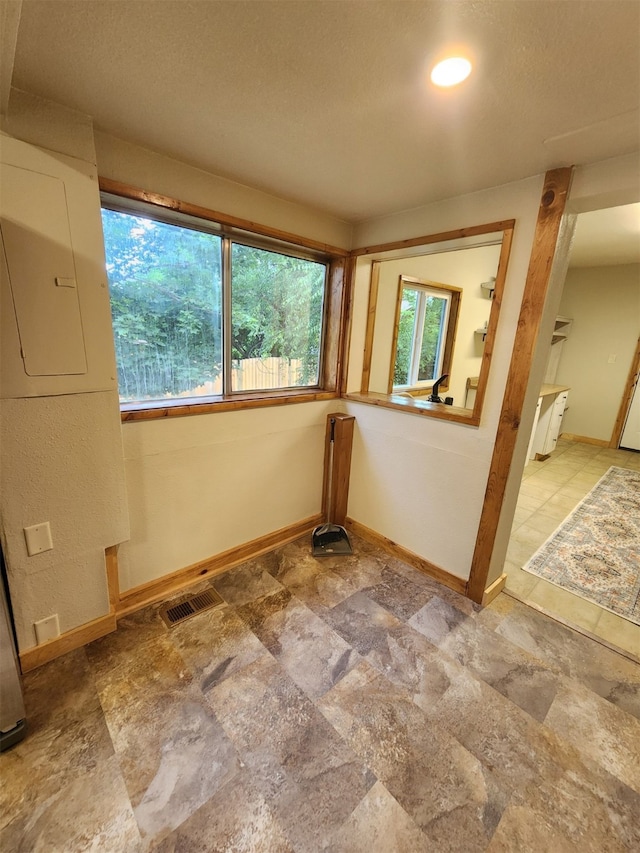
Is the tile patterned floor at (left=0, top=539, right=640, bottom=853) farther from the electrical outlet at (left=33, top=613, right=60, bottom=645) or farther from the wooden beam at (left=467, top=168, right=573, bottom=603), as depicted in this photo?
the wooden beam at (left=467, top=168, right=573, bottom=603)

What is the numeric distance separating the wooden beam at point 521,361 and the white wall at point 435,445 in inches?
1.9

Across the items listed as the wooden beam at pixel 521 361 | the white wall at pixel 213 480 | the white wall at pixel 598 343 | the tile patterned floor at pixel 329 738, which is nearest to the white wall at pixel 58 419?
the white wall at pixel 213 480

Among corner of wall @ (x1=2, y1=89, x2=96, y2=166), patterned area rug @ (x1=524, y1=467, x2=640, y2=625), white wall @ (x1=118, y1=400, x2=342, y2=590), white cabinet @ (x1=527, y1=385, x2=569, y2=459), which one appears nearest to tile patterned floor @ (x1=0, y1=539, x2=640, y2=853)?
white wall @ (x1=118, y1=400, x2=342, y2=590)

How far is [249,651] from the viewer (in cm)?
173

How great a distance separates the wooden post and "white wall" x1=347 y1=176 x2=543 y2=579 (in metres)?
0.06

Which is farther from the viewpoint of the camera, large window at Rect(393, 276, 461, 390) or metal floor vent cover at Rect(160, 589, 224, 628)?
large window at Rect(393, 276, 461, 390)

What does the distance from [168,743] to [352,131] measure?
2479 millimetres

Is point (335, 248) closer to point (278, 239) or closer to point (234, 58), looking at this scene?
point (278, 239)

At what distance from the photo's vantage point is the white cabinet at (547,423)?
433 centimetres

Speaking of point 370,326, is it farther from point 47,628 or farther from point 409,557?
point 47,628

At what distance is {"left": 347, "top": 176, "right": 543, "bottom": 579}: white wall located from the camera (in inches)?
71.2

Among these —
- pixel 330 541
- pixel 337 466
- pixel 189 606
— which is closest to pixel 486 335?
pixel 337 466

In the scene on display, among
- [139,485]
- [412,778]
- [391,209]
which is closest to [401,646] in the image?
[412,778]

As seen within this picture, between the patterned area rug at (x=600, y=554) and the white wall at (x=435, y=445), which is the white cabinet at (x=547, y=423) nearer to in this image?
the patterned area rug at (x=600, y=554)
